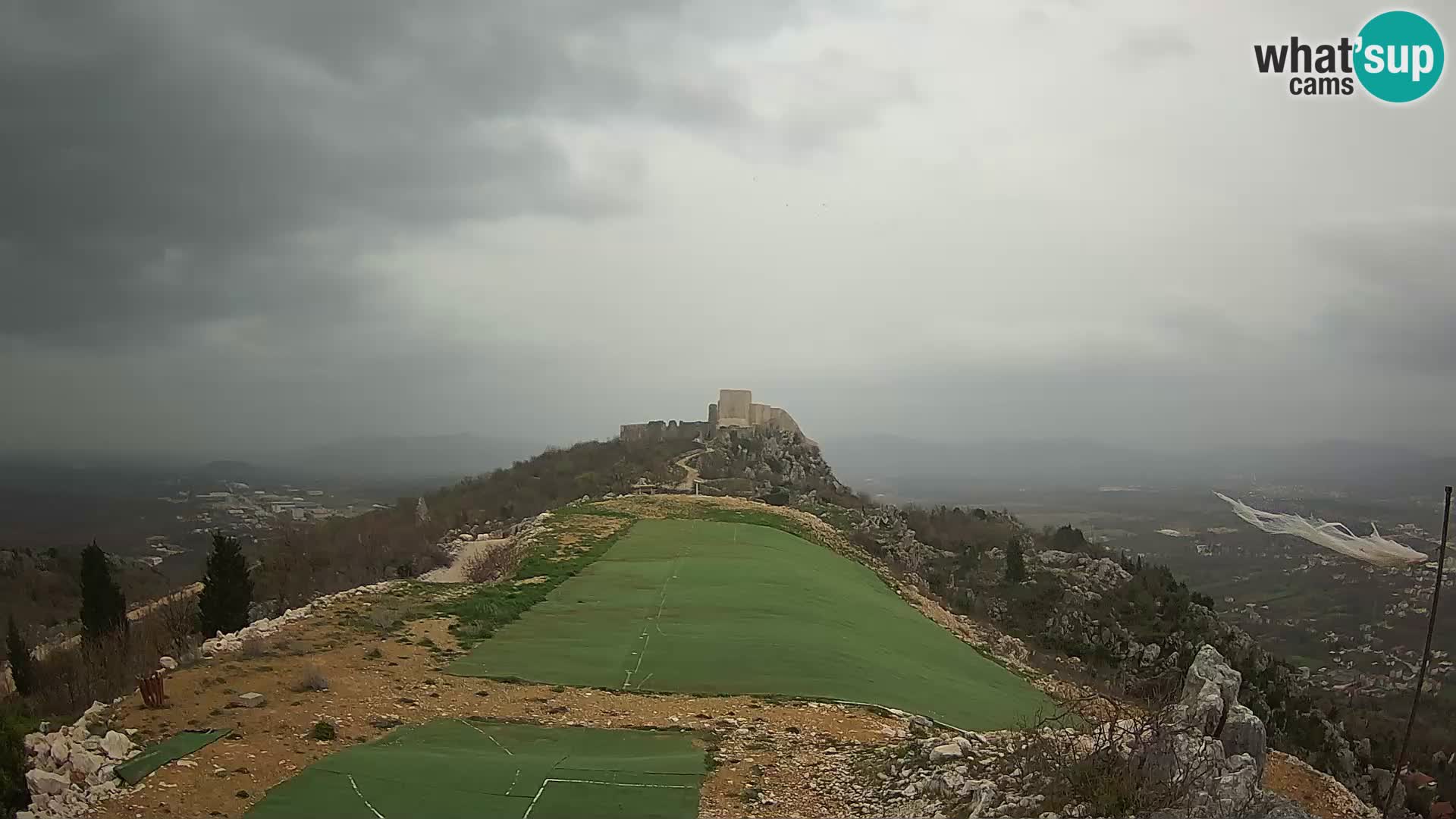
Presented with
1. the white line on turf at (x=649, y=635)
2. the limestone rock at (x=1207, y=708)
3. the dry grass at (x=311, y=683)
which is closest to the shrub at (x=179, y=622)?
the dry grass at (x=311, y=683)

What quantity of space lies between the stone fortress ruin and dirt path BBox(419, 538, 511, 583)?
43.3 metres

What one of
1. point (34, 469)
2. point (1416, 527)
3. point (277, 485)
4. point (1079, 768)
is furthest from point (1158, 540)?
point (34, 469)

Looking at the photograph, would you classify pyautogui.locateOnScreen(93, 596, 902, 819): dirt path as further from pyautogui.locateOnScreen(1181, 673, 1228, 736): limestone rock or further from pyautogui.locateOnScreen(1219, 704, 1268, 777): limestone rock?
pyautogui.locateOnScreen(1219, 704, 1268, 777): limestone rock

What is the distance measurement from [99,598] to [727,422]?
5568cm

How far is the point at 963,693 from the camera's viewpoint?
16766 millimetres

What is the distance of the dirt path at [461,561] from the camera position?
24.5 meters

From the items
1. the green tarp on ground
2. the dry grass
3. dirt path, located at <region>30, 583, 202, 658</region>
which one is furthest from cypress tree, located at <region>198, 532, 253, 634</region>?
the green tarp on ground

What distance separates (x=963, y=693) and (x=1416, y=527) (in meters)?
24.1

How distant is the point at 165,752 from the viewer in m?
9.02

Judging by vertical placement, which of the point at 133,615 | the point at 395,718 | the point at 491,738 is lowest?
the point at 133,615

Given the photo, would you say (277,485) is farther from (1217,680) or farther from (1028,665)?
(1217,680)

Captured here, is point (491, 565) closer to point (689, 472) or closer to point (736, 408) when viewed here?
point (689, 472)

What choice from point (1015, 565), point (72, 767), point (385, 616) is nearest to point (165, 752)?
point (72, 767)

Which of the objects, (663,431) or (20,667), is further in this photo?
(663,431)
